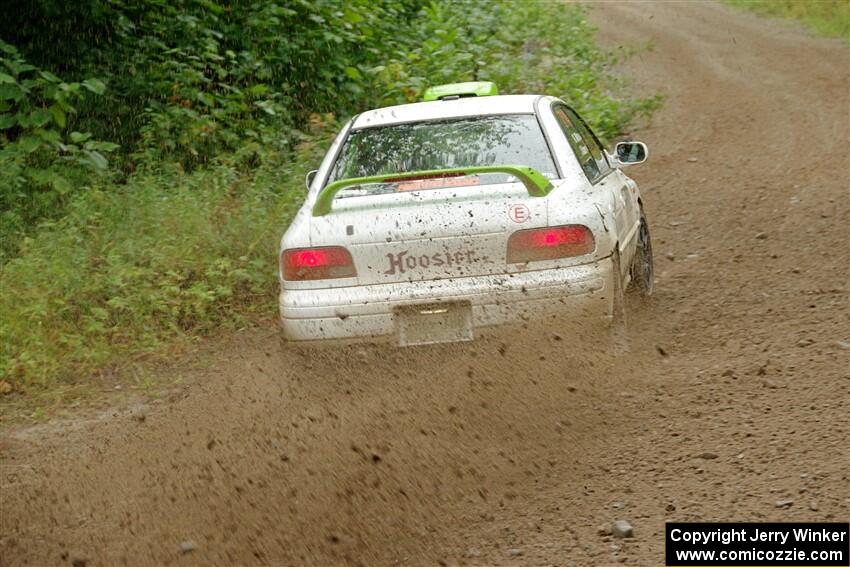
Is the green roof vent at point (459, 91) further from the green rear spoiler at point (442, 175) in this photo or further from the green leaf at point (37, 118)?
the green leaf at point (37, 118)

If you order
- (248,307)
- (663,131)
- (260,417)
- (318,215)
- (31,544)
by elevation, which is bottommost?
(663,131)

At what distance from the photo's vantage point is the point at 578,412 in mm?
4996

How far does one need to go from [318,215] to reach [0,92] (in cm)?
449

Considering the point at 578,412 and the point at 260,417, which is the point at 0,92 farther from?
the point at 578,412

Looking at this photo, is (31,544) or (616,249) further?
(616,249)

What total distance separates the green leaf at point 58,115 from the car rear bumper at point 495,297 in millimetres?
4573

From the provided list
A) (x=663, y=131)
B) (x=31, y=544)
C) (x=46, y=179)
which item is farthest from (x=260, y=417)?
(x=663, y=131)

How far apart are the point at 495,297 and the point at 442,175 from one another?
74cm

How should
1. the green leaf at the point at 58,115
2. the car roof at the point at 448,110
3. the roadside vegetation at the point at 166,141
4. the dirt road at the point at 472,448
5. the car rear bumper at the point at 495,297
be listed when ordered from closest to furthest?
the dirt road at the point at 472,448
the car rear bumper at the point at 495,297
the car roof at the point at 448,110
the roadside vegetation at the point at 166,141
the green leaf at the point at 58,115

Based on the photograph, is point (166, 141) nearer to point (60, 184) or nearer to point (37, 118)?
point (37, 118)

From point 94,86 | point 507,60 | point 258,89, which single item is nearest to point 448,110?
point 94,86

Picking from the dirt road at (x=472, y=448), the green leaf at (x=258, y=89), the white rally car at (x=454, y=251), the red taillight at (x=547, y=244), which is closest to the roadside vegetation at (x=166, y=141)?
the green leaf at (x=258, y=89)

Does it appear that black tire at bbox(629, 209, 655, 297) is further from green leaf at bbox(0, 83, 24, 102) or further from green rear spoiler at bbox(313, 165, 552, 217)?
green leaf at bbox(0, 83, 24, 102)

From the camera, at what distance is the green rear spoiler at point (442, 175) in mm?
5062
